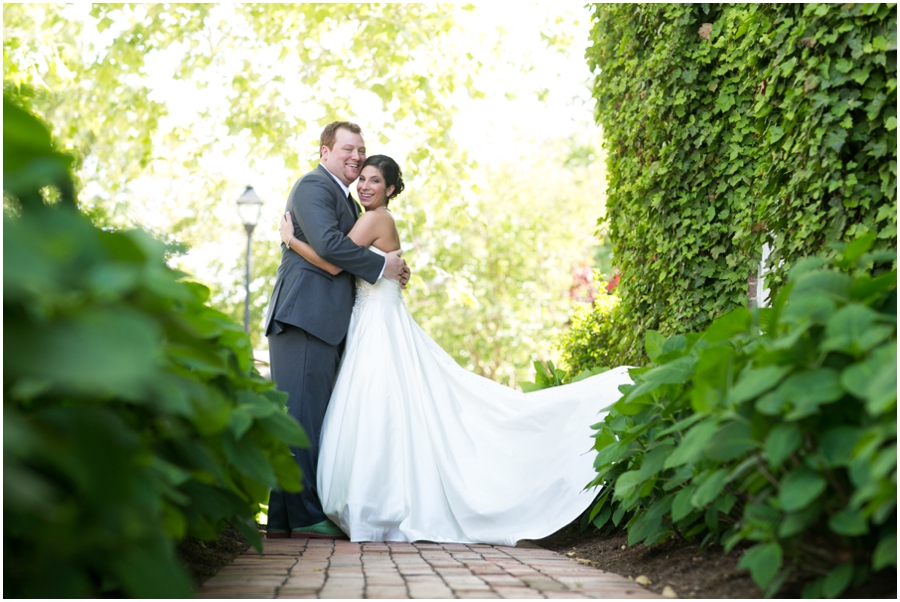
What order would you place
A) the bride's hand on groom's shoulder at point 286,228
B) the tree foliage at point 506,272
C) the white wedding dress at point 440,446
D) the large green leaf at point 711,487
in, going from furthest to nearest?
the tree foliage at point 506,272 < the bride's hand on groom's shoulder at point 286,228 < the white wedding dress at point 440,446 < the large green leaf at point 711,487

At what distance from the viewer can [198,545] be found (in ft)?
11.2

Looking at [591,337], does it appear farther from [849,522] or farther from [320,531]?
[849,522]

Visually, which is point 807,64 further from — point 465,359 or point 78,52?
point 465,359

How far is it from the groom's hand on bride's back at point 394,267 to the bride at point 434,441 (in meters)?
0.06

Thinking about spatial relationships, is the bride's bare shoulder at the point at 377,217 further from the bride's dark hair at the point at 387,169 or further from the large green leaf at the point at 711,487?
the large green leaf at the point at 711,487

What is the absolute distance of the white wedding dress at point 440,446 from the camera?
467 cm


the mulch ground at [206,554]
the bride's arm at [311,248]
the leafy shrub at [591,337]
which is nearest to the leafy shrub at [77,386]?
the mulch ground at [206,554]

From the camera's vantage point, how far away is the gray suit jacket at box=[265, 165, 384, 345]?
207 inches

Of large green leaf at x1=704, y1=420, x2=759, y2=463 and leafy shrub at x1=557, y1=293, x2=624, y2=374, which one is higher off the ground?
leafy shrub at x1=557, y1=293, x2=624, y2=374

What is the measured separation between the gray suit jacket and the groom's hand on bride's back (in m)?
0.06

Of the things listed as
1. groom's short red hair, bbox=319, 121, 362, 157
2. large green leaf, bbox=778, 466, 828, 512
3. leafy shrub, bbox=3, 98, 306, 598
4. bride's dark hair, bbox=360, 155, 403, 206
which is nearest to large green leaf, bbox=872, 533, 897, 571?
large green leaf, bbox=778, 466, 828, 512

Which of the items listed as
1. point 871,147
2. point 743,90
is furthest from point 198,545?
point 743,90

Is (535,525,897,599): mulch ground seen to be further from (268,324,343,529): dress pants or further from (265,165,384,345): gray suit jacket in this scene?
(265,165,384,345): gray suit jacket

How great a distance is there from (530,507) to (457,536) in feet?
1.49
